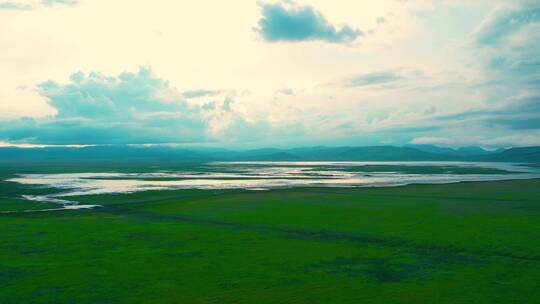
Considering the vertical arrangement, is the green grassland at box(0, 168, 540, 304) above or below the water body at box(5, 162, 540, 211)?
below

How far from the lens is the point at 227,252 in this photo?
28.0 meters

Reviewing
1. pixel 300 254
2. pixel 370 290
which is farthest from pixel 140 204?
pixel 370 290

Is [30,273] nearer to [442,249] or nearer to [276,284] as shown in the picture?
[276,284]

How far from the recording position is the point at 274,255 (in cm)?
2714

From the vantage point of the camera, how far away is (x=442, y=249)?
28.7 metres

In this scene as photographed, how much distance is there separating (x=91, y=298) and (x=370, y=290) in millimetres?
13825

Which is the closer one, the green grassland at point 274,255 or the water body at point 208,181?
the green grassland at point 274,255

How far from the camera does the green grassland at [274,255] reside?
66.9 ft

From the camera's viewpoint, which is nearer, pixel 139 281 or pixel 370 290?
pixel 370 290

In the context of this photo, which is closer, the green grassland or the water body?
the green grassland

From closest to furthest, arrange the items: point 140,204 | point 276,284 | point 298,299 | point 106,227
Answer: point 298,299 → point 276,284 → point 106,227 → point 140,204

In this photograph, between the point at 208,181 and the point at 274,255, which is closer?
the point at 274,255

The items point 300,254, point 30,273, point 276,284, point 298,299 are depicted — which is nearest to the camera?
point 298,299

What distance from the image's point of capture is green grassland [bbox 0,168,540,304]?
2039 centimetres
